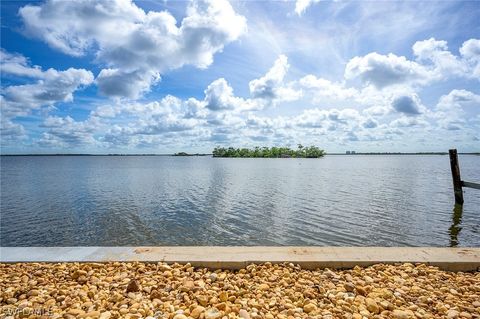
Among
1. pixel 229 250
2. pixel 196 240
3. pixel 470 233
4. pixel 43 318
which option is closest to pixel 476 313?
pixel 229 250

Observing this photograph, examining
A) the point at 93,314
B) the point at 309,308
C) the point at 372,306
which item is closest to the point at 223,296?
the point at 309,308

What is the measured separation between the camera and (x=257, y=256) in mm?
6695

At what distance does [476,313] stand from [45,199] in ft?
97.2

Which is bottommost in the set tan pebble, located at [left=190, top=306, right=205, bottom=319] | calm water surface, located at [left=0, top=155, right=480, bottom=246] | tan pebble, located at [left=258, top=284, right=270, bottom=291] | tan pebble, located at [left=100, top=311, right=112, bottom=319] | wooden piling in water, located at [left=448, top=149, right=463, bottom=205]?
calm water surface, located at [left=0, top=155, right=480, bottom=246]

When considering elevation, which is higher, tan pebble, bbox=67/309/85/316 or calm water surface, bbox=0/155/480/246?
tan pebble, bbox=67/309/85/316

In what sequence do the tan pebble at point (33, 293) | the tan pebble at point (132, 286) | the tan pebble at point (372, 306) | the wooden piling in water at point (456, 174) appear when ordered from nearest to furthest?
the tan pebble at point (372, 306)
the tan pebble at point (33, 293)
the tan pebble at point (132, 286)
the wooden piling in water at point (456, 174)

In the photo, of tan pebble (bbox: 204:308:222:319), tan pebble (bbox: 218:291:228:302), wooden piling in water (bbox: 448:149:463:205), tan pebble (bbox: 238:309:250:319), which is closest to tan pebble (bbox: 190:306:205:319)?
tan pebble (bbox: 204:308:222:319)

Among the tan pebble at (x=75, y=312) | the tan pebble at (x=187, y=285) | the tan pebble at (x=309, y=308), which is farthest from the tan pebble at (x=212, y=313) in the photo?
the tan pebble at (x=75, y=312)

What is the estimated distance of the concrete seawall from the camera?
6.34 metres

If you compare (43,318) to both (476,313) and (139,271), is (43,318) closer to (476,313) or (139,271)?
(139,271)

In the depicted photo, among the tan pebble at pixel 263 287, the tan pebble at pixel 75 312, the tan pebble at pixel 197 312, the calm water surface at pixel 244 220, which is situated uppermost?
the tan pebble at pixel 263 287

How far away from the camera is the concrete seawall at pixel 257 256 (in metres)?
6.34

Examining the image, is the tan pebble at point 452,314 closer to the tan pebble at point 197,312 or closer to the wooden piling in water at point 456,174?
the tan pebble at point 197,312

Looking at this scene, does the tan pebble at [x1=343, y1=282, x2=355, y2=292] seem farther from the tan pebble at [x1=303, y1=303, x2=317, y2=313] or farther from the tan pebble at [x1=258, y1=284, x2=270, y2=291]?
the tan pebble at [x1=258, y1=284, x2=270, y2=291]
